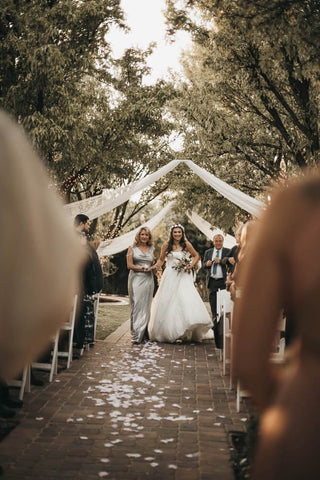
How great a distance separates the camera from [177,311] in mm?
10680

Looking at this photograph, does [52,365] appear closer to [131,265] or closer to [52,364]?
[52,364]

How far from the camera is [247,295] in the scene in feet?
5.16

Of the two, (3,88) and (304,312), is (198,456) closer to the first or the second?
(304,312)

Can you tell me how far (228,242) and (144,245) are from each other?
5.46m

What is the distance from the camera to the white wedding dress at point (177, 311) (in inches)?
416

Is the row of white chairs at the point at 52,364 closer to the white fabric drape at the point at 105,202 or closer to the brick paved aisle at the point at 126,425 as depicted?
the brick paved aisle at the point at 126,425

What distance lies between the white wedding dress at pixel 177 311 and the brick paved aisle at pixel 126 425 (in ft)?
7.52

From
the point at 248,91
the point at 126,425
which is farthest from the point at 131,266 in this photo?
the point at 126,425

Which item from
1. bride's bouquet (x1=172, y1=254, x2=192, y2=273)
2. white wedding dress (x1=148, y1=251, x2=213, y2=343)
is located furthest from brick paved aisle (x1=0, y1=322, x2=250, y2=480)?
bride's bouquet (x1=172, y1=254, x2=192, y2=273)

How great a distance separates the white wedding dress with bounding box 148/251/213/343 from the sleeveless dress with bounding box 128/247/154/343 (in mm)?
379

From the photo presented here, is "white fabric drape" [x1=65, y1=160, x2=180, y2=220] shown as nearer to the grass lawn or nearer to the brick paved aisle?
the brick paved aisle

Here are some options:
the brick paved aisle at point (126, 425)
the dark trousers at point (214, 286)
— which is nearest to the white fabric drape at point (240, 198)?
the dark trousers at point (214, 286)

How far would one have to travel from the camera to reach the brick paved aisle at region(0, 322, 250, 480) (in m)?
3.97

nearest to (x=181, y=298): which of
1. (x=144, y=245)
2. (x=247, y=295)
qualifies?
(x=144, y=245)
